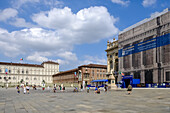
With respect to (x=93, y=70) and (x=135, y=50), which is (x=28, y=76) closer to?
(x=93, y=70)

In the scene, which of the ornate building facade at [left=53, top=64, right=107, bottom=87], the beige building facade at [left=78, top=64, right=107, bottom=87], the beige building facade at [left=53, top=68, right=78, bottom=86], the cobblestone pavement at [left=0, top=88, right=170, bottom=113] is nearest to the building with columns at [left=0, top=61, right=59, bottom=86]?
the beige building facade at [left=53, top=68, right=78, bottom=86]

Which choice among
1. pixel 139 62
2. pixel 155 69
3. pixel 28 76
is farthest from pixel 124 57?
pixel 28 76

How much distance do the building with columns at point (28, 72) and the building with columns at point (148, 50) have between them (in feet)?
293

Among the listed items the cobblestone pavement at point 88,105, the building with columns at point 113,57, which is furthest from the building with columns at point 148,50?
the cobblestone pavement at point 88,105

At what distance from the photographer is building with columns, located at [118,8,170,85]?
163ft

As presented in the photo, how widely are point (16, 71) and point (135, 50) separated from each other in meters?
105

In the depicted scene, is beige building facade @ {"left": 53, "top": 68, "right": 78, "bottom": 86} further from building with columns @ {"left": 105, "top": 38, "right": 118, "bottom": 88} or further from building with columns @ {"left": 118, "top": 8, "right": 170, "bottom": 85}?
building with columns @ {"left": 118, "top": 8, "right": 170, "bottom": 85}

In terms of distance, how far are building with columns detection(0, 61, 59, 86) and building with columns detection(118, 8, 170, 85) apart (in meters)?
89.2

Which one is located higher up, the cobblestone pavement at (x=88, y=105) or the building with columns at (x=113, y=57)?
the building with columns at (x=113, y=57)

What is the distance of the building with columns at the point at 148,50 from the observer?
49.6m

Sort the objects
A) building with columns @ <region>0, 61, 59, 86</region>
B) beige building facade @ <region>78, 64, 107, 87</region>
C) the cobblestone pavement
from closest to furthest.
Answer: the cobblestone pavement → beige building facade @ <region>78, 64, 107, 87</region> → building with columns @ <region>0, 61, 59, 86</region>

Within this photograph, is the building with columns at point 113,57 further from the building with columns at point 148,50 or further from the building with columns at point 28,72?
the building with columns at point 28,72

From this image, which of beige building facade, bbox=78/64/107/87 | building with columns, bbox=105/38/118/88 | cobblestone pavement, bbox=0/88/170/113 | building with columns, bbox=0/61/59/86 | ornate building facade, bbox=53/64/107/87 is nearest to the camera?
cobblestone pavement, bbox=0/88/170/113

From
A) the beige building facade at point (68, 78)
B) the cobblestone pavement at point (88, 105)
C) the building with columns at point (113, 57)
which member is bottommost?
the beige building facade at point (68, 78)
